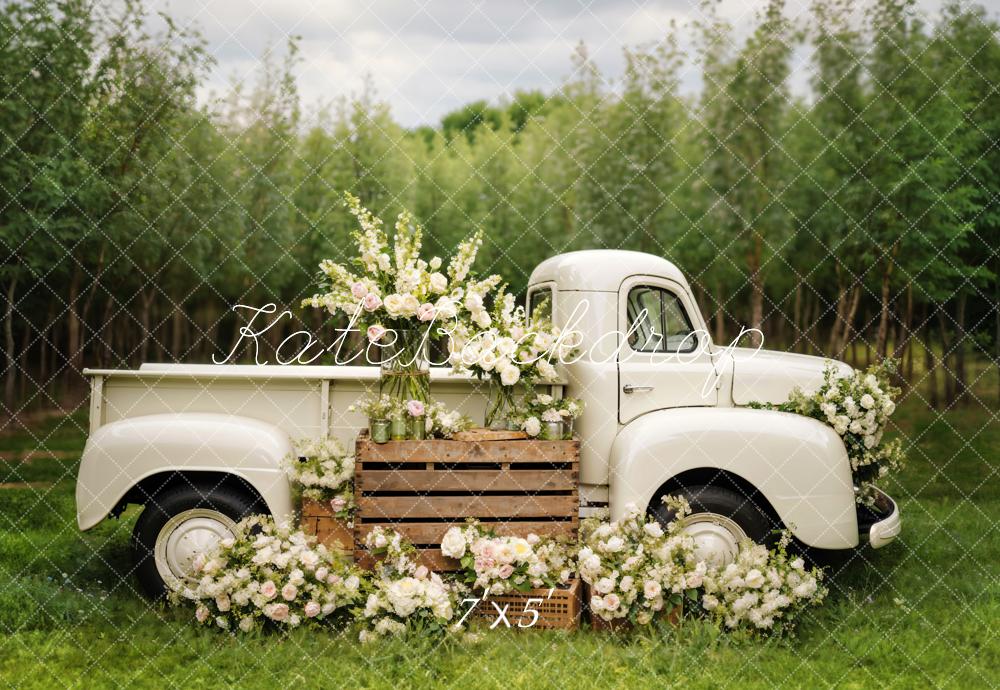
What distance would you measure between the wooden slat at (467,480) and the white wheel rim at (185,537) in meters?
0.89

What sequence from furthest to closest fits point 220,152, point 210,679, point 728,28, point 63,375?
point 63,375 < point 220,152 < point 728,28 < point 210,679

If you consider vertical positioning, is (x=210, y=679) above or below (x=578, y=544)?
below

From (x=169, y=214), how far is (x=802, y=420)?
11389mm

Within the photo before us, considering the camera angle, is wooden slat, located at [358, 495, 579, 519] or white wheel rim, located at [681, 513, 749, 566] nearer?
wooden slat, located at [358, 495, 579, 519]

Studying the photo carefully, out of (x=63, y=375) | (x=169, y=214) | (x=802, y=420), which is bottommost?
(x=63, y=375)

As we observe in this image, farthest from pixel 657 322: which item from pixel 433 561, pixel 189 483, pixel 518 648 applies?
pixel 189 483

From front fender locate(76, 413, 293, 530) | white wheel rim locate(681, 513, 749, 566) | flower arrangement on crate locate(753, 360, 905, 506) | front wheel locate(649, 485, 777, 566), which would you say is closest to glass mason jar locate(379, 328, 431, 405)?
front fender locate(76, 413, 293, 530)

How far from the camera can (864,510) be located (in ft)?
17.5

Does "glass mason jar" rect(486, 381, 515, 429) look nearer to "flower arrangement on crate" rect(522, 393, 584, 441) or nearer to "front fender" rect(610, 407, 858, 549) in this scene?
"flower arrangement on crate" rect(522, 393, 584, 441)

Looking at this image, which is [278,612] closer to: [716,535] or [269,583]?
[269,583]

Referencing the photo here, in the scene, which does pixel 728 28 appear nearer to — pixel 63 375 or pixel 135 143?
pixel 135 143

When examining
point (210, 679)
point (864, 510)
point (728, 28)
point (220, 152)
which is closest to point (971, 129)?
point (728, 28)

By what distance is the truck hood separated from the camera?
17.9 feet

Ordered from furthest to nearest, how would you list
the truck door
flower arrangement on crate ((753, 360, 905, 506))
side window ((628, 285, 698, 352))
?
1. side window ((628, 285, 698, 352))
2. the truck door
3. flower arrangement on crate ((753, 360, 905, 506))
